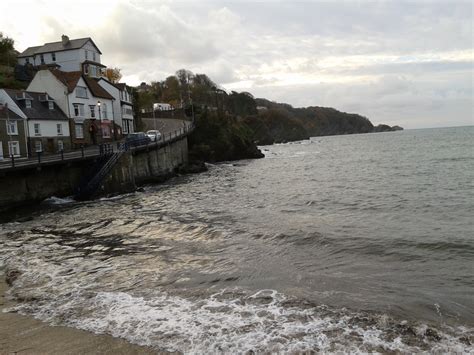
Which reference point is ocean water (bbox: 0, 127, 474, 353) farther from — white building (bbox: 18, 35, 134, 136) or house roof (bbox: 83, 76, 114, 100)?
house roof (bbox: 83, 76, 114, 100)

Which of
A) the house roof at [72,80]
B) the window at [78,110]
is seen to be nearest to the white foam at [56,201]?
the window at [78,110]

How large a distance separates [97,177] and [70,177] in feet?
7.38

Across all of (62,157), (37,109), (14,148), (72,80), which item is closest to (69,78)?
(72,80)

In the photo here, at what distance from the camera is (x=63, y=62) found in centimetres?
7606

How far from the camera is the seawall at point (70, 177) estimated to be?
96.0 ft

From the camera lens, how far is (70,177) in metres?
34.8

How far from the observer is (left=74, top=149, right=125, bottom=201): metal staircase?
3375cm

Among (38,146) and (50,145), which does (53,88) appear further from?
(38,146)

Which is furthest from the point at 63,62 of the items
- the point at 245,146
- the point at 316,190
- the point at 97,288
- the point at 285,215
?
the point at 97,288

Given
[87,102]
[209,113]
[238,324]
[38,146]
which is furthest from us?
[209,113]

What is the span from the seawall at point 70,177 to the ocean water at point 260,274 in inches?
180

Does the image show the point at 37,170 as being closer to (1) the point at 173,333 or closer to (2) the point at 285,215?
(2) the point at 285,215

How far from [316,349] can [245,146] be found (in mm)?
78432

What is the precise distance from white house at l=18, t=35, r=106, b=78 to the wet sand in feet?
229
